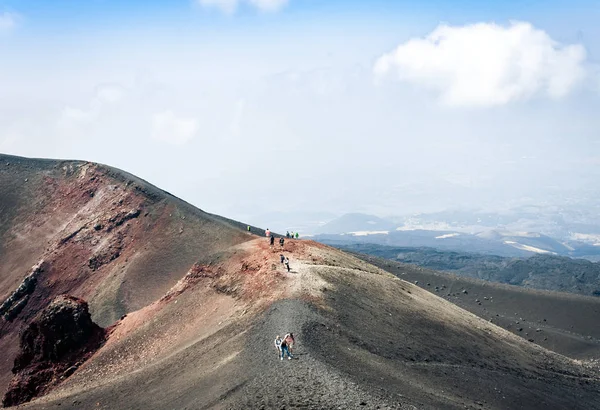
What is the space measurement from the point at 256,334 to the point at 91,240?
51.7m

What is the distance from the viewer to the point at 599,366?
2438 inches

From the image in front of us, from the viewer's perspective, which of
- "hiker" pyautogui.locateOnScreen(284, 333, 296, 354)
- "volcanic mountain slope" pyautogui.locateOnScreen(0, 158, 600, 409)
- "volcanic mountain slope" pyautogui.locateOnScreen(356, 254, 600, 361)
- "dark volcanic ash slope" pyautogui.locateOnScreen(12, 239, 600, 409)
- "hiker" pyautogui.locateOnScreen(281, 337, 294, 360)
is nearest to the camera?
"dark volcanic ash slope" pyautogui.locateOnScreen(12, 239, 600, 409)

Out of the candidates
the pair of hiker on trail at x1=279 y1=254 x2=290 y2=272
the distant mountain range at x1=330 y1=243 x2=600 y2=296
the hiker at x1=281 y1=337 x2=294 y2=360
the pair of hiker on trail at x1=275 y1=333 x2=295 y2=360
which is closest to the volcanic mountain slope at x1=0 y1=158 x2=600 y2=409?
the pair of hiker on trail at x1=275 y1=333 x2=295 y2=360

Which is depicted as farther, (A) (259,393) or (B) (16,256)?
(B) (16,256)

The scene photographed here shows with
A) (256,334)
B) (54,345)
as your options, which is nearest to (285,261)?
(256,334)

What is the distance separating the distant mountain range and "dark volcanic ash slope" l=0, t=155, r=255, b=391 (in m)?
91.5

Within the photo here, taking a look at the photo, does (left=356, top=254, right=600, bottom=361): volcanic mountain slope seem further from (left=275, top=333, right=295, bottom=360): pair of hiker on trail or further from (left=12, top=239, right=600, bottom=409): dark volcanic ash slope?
(left=275, top=333, right=295, bottom=360): pair of hiker on trail

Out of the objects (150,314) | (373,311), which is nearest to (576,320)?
(373,311)

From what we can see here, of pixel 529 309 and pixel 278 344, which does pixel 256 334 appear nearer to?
pixel 278 344

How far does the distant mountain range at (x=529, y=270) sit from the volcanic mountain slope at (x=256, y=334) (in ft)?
273

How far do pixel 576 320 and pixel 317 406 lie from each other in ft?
254

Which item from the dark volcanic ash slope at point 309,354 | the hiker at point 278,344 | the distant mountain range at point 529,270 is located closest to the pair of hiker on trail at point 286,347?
the hiker at point 278,344

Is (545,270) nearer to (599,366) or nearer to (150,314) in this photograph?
(599,366)

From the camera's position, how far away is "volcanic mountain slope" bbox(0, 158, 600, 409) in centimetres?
2880
